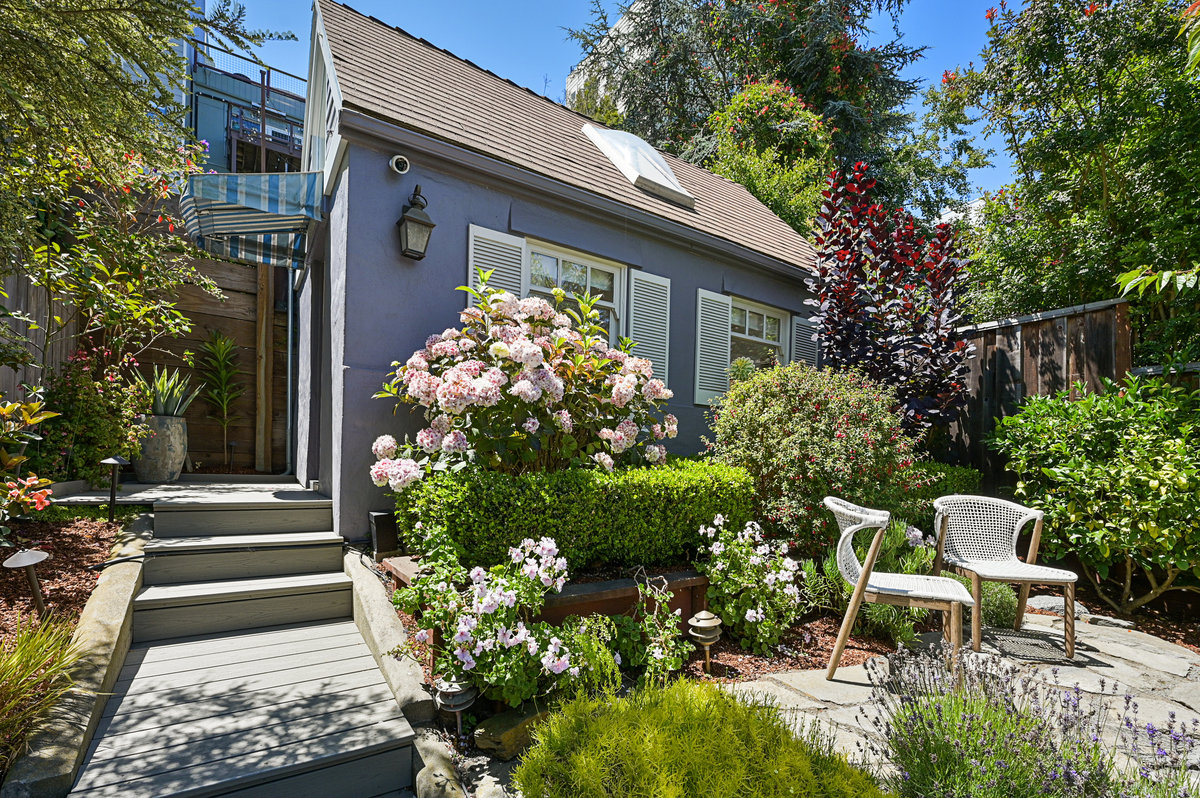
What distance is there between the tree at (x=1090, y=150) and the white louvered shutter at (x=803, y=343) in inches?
96.3

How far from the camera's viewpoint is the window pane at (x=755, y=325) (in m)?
7.34

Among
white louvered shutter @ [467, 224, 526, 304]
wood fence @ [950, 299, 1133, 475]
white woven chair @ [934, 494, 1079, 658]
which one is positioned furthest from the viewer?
wood fence @ [950, 299, 1133, 475]

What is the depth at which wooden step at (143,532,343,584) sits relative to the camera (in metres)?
3.43

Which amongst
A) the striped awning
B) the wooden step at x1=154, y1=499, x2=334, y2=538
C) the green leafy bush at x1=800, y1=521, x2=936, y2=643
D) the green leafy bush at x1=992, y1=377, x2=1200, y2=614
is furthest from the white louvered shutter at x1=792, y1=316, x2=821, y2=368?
the wooden step at x1=154, y1=499, x2=334, y2=538

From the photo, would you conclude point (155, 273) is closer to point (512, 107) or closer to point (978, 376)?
point (512, 107)

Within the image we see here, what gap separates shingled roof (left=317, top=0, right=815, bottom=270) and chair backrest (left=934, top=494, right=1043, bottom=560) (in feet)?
12.7

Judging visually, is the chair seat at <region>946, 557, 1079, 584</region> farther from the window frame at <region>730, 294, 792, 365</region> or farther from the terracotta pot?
the terracotta pot

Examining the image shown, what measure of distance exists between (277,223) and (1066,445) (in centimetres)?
720

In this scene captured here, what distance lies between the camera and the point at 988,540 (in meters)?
4.00

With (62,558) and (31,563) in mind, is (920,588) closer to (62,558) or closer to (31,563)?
(31,563)

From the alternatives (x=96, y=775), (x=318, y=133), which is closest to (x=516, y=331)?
(x=96, y=775)

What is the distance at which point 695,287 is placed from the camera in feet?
21.6

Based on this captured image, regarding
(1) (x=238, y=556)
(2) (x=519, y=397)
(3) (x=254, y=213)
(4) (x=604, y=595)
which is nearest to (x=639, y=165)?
(3) (x=254, y=213)

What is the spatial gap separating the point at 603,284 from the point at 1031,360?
4.44 metres
